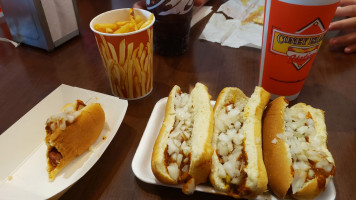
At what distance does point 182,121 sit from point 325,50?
103cm

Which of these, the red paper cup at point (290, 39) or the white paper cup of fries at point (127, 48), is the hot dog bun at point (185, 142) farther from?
the red paper cup at point (290, 39)

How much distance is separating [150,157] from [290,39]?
0.62 metres

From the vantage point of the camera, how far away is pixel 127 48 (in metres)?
1.04

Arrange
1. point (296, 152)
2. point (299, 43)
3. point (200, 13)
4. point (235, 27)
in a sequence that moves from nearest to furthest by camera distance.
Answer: point (296, 152) < point (299, 43) < point (235, 27) < point (200, 13)

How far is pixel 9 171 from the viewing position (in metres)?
0.88

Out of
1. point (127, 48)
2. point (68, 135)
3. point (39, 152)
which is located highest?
point (127, 48)

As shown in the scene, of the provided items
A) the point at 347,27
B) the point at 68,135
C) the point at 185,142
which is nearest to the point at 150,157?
the point at 185,142

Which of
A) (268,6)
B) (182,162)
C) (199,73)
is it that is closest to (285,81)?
(268,6)

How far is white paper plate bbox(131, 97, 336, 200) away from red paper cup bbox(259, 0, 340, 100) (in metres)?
0.27

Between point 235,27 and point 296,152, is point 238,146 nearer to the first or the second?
point 296,152

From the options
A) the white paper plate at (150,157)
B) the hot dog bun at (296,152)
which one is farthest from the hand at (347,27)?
the white paper plate at (150,157)

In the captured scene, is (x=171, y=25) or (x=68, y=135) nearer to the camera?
(x=68, y=135)

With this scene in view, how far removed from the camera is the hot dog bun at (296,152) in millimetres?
755

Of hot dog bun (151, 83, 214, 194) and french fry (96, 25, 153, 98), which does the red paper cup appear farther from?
french fry (96, 25, 153, 98)
